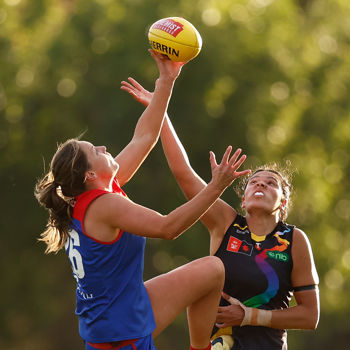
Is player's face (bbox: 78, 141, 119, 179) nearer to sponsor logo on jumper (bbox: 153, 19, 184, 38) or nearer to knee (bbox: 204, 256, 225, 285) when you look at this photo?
knee (bbox: 204, 256, 225, 285)

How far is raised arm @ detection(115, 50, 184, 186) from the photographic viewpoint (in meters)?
6.16

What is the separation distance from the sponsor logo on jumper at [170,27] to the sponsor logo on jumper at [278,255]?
1667mm

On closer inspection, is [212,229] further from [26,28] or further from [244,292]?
[26,28]

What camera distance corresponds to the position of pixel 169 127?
6.44 m

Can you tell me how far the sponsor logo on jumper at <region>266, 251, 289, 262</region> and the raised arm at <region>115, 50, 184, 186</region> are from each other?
3.58 ft

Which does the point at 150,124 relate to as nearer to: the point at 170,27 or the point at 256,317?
the point at 170,27

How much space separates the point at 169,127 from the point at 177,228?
1.36 m

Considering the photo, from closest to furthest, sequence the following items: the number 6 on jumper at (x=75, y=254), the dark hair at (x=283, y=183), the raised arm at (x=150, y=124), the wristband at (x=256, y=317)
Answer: the number 6 on jumper at (x=75, y=254), the wristband at (x=256, y=317), the raised arm at (x=150, y=124), the dark hair at (x=283, y=183)

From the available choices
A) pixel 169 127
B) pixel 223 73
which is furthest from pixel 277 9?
pixel 169 127

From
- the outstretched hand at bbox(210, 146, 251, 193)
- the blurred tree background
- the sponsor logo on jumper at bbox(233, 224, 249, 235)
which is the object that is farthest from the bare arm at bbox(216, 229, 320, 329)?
the blurred tree background

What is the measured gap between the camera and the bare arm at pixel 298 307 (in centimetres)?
595

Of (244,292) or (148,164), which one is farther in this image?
(148,164)

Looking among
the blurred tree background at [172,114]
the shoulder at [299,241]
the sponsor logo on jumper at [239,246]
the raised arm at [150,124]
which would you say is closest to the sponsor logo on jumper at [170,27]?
the raised arm at [150,124]

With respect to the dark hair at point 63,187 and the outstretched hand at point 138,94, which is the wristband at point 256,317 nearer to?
the dark hair at point 63,187
